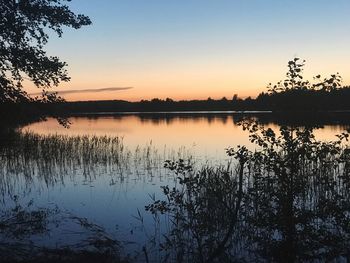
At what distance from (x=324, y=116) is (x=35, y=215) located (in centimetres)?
978

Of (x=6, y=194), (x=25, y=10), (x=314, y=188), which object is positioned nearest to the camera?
Answer: (x=25, y=10)

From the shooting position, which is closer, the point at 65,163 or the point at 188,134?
the point at 65,163

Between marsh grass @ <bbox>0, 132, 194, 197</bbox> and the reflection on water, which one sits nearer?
marsh grass @ <bbox>0, 132, 194, 197</bbox>

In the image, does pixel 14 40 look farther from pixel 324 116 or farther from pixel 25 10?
pixel 324 116

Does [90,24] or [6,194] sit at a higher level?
[90,24]

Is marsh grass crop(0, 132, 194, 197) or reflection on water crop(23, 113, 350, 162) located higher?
marsh grass crop(0, 132, 194, 197)

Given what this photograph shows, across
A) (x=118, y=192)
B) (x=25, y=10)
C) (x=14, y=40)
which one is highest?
(x=25, y=10)

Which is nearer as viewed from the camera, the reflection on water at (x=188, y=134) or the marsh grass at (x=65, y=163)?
the marsh grass at (x=65, y=163)

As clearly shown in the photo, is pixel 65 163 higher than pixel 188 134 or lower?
higher

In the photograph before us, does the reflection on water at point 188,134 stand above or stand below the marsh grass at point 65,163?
below

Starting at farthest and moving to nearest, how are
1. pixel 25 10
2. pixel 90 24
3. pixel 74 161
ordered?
1. pixel 74 161
2. pixel 90 24
3. pixel 25 10

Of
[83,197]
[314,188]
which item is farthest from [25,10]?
[314,188]

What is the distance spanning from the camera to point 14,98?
13.1 metres

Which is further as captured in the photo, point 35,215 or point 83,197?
point 83,197
